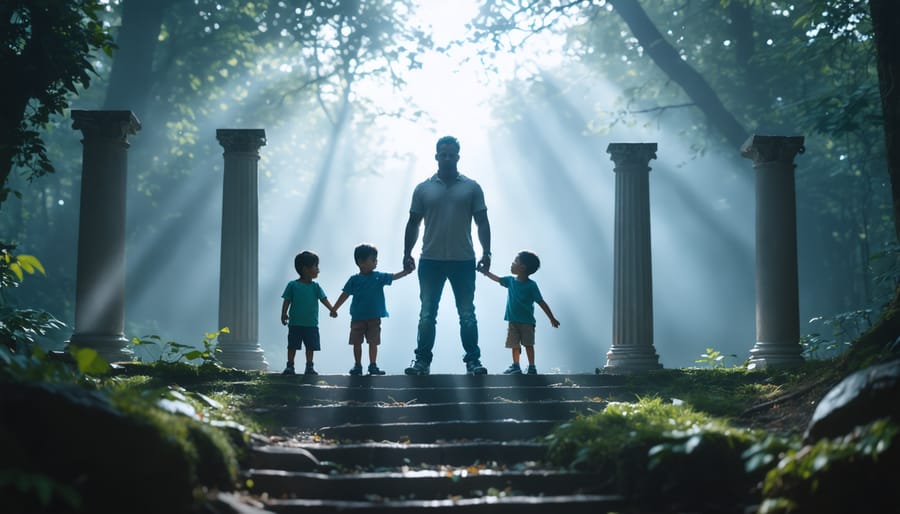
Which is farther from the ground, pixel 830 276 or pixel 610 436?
pixel 830 276

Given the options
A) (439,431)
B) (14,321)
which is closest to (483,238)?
(439,431)

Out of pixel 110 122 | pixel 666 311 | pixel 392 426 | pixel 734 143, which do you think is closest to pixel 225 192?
pixel 110 122

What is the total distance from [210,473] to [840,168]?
22305 mm

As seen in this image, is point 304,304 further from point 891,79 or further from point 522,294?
point 891,79

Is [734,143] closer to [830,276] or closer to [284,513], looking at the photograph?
[830,276]

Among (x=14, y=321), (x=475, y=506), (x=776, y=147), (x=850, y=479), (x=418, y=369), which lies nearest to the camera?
(x=850, y=479)

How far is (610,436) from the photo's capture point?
6727mm

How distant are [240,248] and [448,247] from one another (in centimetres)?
296

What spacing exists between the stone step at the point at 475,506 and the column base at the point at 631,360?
5.40 meters

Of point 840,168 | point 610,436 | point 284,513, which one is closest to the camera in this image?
point 284,513

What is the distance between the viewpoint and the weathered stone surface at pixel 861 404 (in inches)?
214

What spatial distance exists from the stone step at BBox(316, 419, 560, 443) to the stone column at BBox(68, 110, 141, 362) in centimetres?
405

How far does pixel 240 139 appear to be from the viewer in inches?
449

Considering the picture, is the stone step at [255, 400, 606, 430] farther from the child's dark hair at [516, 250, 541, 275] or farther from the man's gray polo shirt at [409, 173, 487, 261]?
the child's dark hair at [516, 250, 541, 275]
